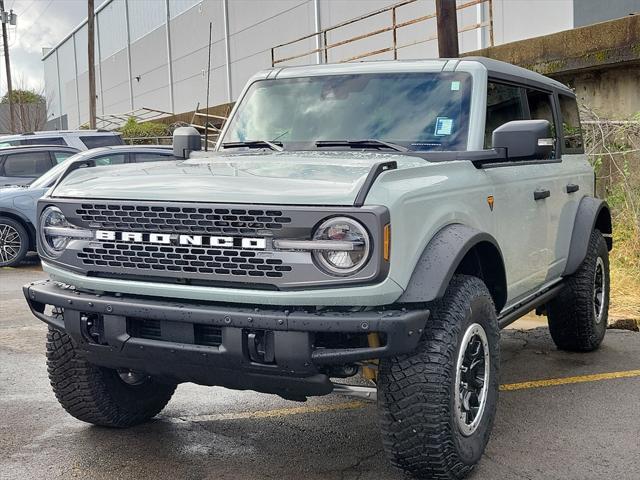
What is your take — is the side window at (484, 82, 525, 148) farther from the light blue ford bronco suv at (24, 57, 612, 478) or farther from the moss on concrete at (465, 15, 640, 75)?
the moss on concrete at (465, 15, 640, 75)

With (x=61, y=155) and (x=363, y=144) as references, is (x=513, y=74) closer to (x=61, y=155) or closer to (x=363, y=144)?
(x=363, y=144)

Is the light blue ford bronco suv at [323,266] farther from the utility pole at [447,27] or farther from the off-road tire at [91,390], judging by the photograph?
the utility pole at [447,27]

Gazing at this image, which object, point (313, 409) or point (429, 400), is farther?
point (313, 409)

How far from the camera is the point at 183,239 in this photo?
11.2 feet

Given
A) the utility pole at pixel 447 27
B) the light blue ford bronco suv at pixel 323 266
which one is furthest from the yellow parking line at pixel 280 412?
the utility pole at pixel 447 27

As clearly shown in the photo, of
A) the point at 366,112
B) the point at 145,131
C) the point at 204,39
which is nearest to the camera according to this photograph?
the point at 366,112

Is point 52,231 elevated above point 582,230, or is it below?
above

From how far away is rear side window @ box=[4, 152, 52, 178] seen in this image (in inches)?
500

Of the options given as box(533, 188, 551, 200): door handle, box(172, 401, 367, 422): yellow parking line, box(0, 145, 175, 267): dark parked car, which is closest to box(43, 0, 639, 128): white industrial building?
box(0, 145, 175, 267): dark parked car

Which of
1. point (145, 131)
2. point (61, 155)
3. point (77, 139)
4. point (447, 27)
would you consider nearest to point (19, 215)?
point (61, 155)

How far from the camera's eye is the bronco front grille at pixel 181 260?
130 inches

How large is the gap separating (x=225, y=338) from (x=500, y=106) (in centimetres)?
243

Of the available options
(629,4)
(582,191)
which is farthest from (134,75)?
→ (582,191)

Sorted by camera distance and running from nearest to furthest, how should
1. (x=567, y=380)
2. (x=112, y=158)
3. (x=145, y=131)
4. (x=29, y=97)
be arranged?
1. (x=567, y=380)
2. (x=112, y=158)
3. (x=145, y=131)
4. (x=29, y=97)
